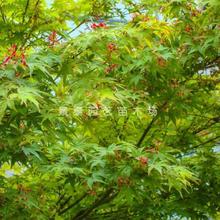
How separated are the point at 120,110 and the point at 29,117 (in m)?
0.79

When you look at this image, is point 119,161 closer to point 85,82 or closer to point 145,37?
point 85,82

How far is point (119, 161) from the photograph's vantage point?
295 cm

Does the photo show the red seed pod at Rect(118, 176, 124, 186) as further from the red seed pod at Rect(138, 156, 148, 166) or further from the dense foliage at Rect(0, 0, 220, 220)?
the red seed pod at Rect(138, 156, 148, 166)

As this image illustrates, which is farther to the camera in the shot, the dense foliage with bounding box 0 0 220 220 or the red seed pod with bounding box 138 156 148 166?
the red seed pod with bounding box 138 156 148 166

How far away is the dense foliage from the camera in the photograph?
2717 mm

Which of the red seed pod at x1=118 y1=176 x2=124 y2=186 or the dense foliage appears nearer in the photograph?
the dense foliage

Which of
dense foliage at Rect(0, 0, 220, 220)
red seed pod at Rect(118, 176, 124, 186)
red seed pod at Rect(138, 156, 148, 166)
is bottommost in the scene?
red seed pod at Rect(118, 176, 124, 186)

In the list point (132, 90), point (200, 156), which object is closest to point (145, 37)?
point (132, 90)

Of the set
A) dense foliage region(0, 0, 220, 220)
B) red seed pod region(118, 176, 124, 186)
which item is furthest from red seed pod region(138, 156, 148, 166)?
red seed pod region(118, 176, 124, 186)

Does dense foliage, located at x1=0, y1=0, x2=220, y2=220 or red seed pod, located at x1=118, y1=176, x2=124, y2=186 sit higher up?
dense foliage, located at x1=0, y1=0, x2=220, y2=220

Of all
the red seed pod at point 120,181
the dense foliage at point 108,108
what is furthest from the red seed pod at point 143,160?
the red seed pod at point 120,181

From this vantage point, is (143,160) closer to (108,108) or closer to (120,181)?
(120,181)

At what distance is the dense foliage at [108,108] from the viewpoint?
2.72m

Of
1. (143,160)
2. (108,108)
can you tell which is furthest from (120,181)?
(108,108)
